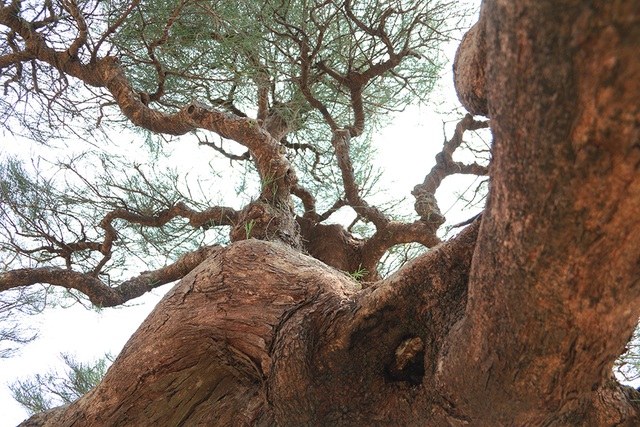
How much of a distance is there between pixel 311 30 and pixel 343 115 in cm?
45

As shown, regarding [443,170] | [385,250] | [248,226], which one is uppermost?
[248,226]

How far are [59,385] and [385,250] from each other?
5.51ft

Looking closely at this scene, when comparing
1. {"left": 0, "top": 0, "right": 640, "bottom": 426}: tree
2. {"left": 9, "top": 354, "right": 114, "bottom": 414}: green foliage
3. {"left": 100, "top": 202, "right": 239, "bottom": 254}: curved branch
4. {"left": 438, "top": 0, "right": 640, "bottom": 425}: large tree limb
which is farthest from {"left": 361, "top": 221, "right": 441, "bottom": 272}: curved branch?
{"left": 9, "top": 354, "right": 114, "bottom": 414}: green foliage

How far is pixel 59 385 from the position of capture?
2336 mm

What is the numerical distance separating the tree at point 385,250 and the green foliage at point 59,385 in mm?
665

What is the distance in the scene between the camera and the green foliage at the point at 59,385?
2.21m

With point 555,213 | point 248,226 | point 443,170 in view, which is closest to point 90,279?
point 248,226

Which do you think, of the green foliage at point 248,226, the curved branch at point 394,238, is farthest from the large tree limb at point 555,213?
the curved branch at point 394,238

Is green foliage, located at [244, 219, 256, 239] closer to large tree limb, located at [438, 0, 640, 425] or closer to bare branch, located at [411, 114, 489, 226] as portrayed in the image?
bare branch, located at [411, 114, 489, 226]

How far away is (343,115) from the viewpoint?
211 cm

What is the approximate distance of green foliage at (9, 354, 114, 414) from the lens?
2209 millimetres

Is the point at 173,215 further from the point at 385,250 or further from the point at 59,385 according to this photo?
the point at 59,385

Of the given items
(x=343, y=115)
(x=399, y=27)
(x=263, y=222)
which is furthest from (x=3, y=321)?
(x=399, y=27)

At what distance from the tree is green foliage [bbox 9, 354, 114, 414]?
67cm
